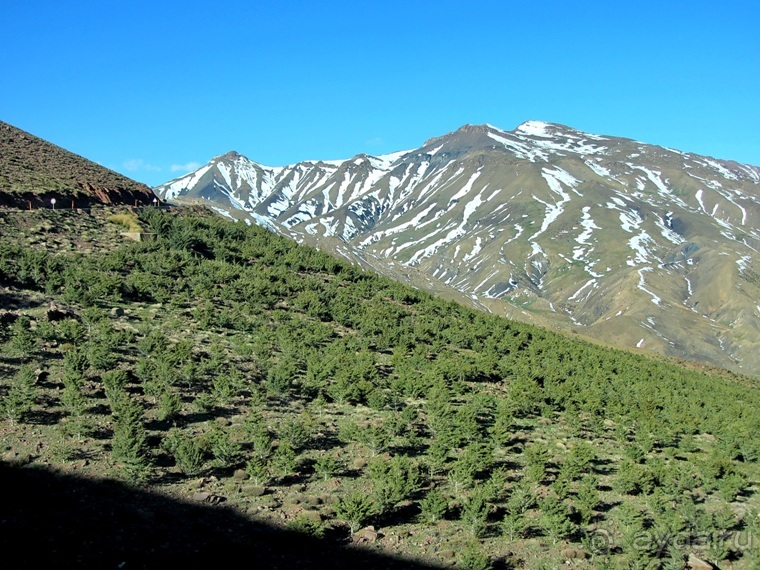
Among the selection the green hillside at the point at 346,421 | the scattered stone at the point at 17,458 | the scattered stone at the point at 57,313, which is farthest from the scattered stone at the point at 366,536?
the scattered stone at the point at 57,313

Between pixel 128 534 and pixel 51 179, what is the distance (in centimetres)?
6624

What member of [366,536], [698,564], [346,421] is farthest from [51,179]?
[698,564]

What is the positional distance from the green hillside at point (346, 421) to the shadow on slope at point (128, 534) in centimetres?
63

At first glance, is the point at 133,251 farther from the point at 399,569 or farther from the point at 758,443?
the point at 758,443

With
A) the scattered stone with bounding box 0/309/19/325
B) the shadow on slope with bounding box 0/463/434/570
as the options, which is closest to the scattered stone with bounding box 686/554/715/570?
the shadow on slope with bounding box 0/463/434/570

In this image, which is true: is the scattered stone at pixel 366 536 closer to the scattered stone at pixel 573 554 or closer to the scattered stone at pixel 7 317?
the scattered stone at pixel 573 554

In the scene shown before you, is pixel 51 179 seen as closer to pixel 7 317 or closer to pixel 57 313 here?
pixel 57 313

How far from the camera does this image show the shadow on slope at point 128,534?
15070mm

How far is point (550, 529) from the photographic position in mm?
19297

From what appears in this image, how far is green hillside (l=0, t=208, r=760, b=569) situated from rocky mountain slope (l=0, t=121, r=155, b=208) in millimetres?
5798

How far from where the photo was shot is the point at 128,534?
16.3 meters

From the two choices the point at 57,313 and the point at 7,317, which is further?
the point at 57,313

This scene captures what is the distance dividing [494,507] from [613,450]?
14.6 metres

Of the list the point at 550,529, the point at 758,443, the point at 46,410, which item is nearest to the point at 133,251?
the point at 46,410
